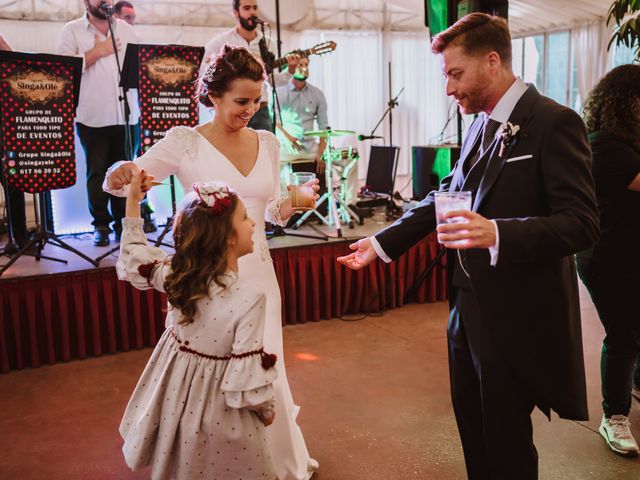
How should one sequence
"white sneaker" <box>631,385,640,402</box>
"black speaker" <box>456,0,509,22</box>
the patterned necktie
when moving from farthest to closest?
"black speaker" <box>456,0,509,22</box>, "white sneaker" <box>631,385,640,402</box>, the patterned necktie

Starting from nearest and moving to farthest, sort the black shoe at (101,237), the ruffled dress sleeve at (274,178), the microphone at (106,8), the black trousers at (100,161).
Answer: the ruffled dress sleeve at (274,178)
the microphone at (106,8)
the black shoe at (101,237)
the black trousers at (100,161)

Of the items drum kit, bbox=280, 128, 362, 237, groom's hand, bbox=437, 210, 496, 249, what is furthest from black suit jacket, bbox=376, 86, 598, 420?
drum kit, bbox=280, 128, 362, 237

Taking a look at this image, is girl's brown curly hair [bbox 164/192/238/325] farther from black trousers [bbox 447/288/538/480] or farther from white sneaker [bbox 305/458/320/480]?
white sneaker [bbox 305/458/320/480]

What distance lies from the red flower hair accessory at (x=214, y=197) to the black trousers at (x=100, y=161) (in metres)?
3.63

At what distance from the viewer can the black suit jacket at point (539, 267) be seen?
5.93 ft

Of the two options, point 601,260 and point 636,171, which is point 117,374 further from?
point 636,171

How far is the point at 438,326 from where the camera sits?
494cm

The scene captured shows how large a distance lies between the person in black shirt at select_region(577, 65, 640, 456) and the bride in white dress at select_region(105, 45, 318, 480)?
3.93 ft

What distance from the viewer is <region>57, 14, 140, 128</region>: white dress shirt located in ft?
17.5

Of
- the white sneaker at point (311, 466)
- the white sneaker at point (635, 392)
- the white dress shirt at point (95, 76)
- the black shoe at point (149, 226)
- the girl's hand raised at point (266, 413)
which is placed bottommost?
the white sneaker at point (311, 466)

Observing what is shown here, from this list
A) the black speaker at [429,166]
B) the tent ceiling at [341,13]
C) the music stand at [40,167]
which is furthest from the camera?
the tent ceiling at [341,13]

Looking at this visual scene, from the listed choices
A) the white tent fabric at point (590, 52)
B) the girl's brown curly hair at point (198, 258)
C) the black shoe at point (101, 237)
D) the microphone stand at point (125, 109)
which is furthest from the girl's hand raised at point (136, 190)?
the white tent fabric at point (590, 52)

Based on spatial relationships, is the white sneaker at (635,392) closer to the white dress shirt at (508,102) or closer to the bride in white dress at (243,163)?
the bride in white dress at (243,163)

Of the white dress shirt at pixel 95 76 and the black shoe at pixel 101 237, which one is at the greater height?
the white dress shirt at pixel 95 76
